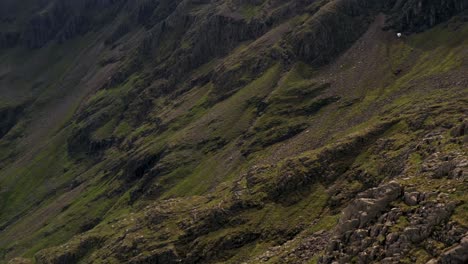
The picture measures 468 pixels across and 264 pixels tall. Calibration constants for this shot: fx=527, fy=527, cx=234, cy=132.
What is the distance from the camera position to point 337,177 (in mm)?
133000

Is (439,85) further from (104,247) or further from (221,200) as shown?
(104,247)

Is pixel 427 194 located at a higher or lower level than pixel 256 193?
higher

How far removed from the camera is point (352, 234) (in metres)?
68.4

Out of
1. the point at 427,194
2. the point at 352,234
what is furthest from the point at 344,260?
the point at 427,194

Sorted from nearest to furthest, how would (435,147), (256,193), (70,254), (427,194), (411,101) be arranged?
(427,194) → (435,147) → (256,193) → (411,101) → (70,254)

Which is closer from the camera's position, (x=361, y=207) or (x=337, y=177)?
(x=361, y=207)

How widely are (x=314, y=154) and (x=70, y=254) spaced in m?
97.3

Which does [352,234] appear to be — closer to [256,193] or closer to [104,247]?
[256,193]

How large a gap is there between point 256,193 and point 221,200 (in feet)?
44.7

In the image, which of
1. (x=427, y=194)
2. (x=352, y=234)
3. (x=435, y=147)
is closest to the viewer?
(x=427, y=194)

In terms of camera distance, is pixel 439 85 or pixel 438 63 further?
pixel 438 63

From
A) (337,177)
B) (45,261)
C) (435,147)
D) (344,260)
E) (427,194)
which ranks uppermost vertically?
(427,194)

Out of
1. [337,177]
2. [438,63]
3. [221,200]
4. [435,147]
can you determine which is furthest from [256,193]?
[438,63]

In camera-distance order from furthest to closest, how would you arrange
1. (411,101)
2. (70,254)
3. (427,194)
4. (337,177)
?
(70,254) → (411,101) → (337,177) → (427,194)
